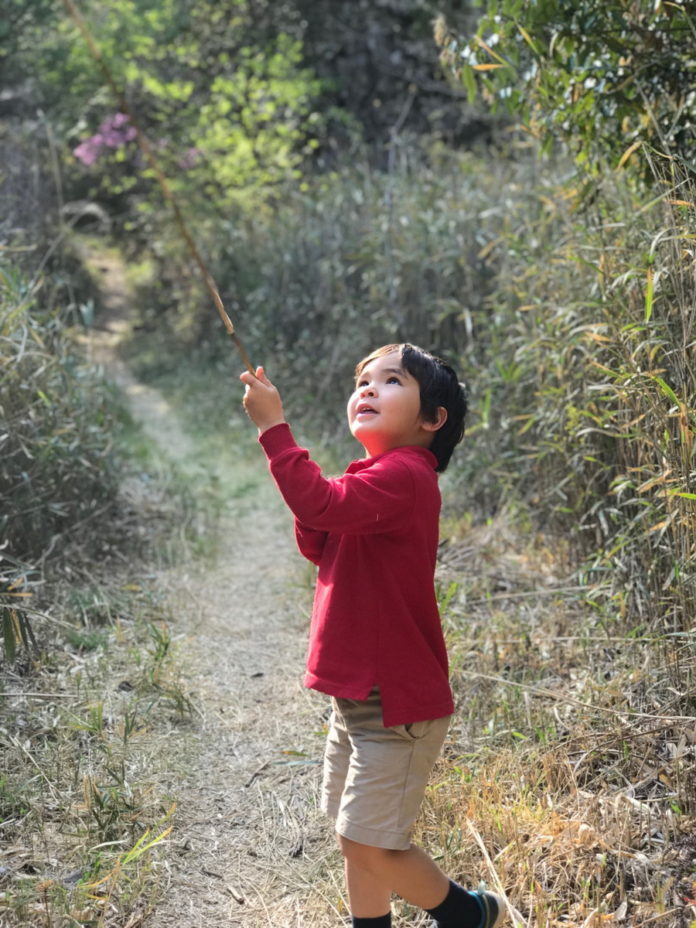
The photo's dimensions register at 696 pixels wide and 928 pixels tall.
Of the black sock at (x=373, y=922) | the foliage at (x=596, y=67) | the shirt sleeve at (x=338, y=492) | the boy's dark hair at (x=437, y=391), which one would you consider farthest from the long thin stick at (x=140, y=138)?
the foliage at (x=596, y=67)

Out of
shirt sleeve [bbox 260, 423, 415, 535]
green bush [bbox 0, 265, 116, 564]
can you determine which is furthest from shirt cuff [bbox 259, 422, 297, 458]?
green bush [bbox 0, 265, 116, 564]

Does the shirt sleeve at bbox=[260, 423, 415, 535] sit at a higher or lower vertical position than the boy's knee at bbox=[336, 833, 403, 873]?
higher

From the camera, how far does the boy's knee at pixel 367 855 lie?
1.86m

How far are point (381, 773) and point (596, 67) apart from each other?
2.37 m

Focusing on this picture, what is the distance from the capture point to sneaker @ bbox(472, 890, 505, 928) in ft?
6.53

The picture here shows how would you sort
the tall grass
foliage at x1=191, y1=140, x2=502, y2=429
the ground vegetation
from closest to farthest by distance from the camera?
the ground vegetation
the tall grass
foliage at x1=191, y1=140, x2=502, y2=429

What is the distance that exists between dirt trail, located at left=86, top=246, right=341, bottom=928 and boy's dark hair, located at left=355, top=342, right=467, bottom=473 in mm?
1068

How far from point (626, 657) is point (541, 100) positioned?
1.86 meters

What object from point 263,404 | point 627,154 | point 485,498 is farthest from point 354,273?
point 263,404

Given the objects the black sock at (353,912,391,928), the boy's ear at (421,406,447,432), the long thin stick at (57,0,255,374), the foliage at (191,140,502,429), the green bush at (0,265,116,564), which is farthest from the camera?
the foliage at (191,140,502,429)

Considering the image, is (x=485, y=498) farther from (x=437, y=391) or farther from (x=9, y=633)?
(x=437, y=391)

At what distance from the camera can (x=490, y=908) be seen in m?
2.00

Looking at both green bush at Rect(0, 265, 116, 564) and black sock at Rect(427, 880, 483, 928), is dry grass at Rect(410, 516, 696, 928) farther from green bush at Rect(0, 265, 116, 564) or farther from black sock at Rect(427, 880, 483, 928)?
green bush at Rect(0, 265, 116, 564)

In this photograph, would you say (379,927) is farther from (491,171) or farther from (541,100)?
(491,171)
